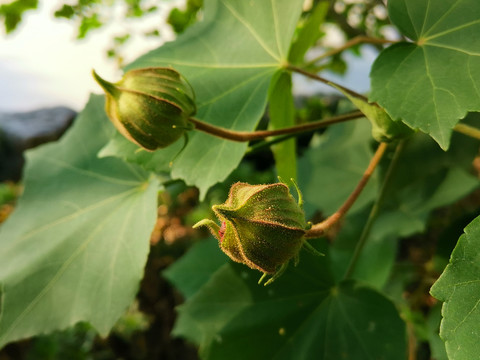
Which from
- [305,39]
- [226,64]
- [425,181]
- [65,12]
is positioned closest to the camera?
[226,64]

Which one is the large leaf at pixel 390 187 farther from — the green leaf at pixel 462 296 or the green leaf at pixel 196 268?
the green leaf at pixel 462 296

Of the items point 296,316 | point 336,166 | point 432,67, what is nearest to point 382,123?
point 432,67

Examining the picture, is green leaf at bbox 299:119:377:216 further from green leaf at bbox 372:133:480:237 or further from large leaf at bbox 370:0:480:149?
large leaf at bbox 370:0:480:149

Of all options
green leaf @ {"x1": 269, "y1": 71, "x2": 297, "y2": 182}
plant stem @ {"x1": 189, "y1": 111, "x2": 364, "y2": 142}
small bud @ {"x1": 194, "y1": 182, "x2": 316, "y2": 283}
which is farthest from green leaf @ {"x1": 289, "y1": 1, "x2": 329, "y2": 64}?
small bud @ {"x1": 194, "y1": 182, "x2": 316, "y2": 283}

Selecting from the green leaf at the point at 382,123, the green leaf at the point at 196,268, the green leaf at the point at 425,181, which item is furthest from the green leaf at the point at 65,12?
the green leaf at the point at 382,123

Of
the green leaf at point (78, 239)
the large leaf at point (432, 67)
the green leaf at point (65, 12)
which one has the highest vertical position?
the large leaf at point (432, 67)

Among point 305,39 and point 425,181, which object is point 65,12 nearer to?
point 305,39

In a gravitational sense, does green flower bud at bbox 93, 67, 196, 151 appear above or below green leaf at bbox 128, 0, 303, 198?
above
